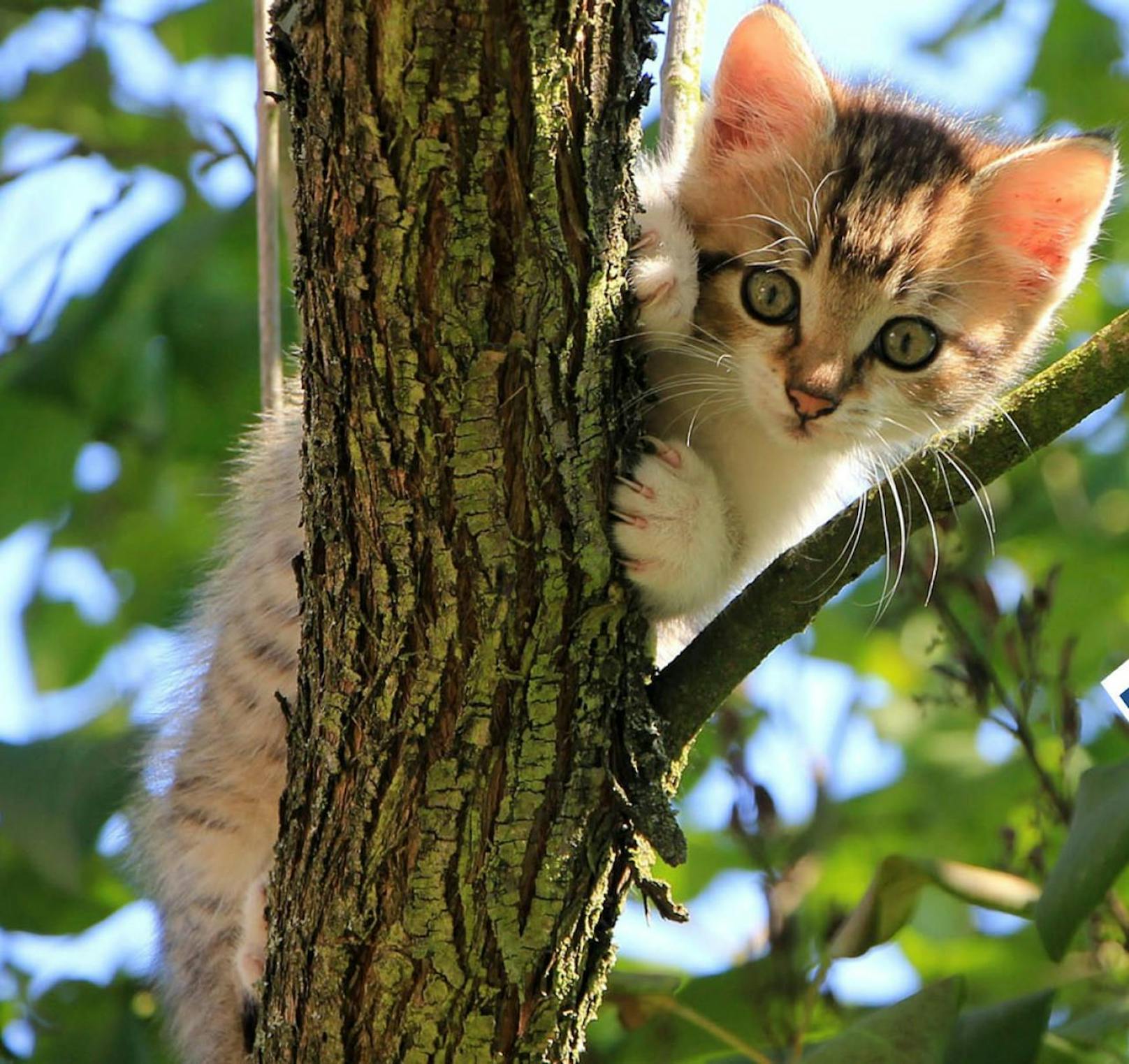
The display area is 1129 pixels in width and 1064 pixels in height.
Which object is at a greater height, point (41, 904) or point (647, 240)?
point (647, 240)

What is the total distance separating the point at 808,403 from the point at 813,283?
0.19 meters

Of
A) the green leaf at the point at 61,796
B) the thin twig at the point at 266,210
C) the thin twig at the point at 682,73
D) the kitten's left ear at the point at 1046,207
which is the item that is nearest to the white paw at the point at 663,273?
the thin twig at the point at 682,73

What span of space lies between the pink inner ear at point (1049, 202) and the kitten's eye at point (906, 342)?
0.27 metres

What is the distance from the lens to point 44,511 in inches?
141

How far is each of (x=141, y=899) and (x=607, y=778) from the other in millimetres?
1831

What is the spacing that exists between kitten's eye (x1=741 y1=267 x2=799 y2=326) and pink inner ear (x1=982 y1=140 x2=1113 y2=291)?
1.55 ft

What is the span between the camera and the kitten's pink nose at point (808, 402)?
2.32 m

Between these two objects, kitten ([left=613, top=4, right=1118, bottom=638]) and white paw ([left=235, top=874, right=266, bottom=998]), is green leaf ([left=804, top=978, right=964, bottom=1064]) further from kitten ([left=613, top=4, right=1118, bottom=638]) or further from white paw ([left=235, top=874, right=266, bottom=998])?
white paw ([left=235, top=874, right=266, bottom=998])

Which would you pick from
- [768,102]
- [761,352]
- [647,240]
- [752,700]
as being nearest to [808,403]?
[761,352]

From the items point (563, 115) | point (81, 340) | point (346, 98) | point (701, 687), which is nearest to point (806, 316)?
point (701, 687)

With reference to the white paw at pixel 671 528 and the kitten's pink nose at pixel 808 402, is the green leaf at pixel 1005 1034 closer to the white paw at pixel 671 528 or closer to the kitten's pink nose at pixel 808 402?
the white paw at pixel 671 528

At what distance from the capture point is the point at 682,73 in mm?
2822

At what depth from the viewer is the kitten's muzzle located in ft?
7.60

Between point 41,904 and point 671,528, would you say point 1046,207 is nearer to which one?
point 671,528
